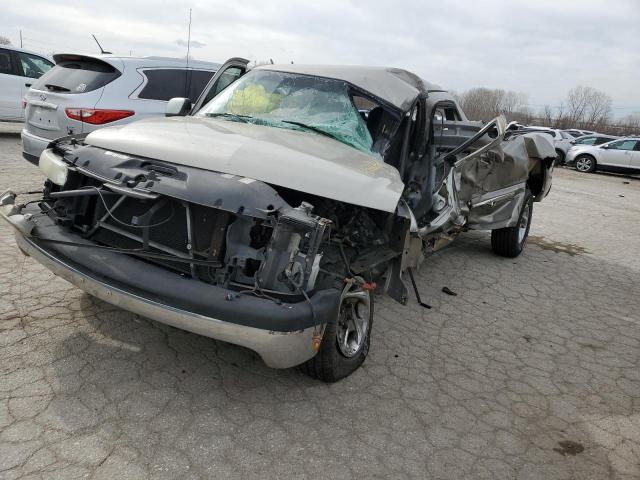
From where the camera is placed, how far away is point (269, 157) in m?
3.00

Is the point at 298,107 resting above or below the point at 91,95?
above

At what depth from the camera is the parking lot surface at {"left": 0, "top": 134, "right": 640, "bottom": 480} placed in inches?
98.6

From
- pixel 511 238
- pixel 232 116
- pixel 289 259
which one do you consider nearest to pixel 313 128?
pixel 232 116

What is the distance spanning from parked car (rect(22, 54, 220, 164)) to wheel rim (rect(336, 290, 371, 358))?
15.1 ft

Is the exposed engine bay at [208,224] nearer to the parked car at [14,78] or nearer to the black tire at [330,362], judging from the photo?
the black tire at [330,362]

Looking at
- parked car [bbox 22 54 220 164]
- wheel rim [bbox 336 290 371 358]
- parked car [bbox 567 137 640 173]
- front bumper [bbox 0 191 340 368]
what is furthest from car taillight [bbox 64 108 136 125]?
parked car [bbox 567 137 640 173]

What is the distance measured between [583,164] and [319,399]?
2191 cm

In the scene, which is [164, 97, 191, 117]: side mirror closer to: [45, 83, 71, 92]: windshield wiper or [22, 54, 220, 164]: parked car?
[22, 54, 220, 164]: parked car

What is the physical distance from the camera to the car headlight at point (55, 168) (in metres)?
3.15

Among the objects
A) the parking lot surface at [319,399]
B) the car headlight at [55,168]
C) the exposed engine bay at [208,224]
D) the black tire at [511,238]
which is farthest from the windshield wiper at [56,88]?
the black tire at [511,238]

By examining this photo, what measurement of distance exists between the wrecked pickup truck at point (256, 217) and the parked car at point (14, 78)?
886 centimetres

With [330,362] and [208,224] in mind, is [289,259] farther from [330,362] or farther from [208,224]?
[330,362]

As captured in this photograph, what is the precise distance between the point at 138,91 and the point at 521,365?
18.4ft

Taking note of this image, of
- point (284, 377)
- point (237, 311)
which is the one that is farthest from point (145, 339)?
point (237, 311)
